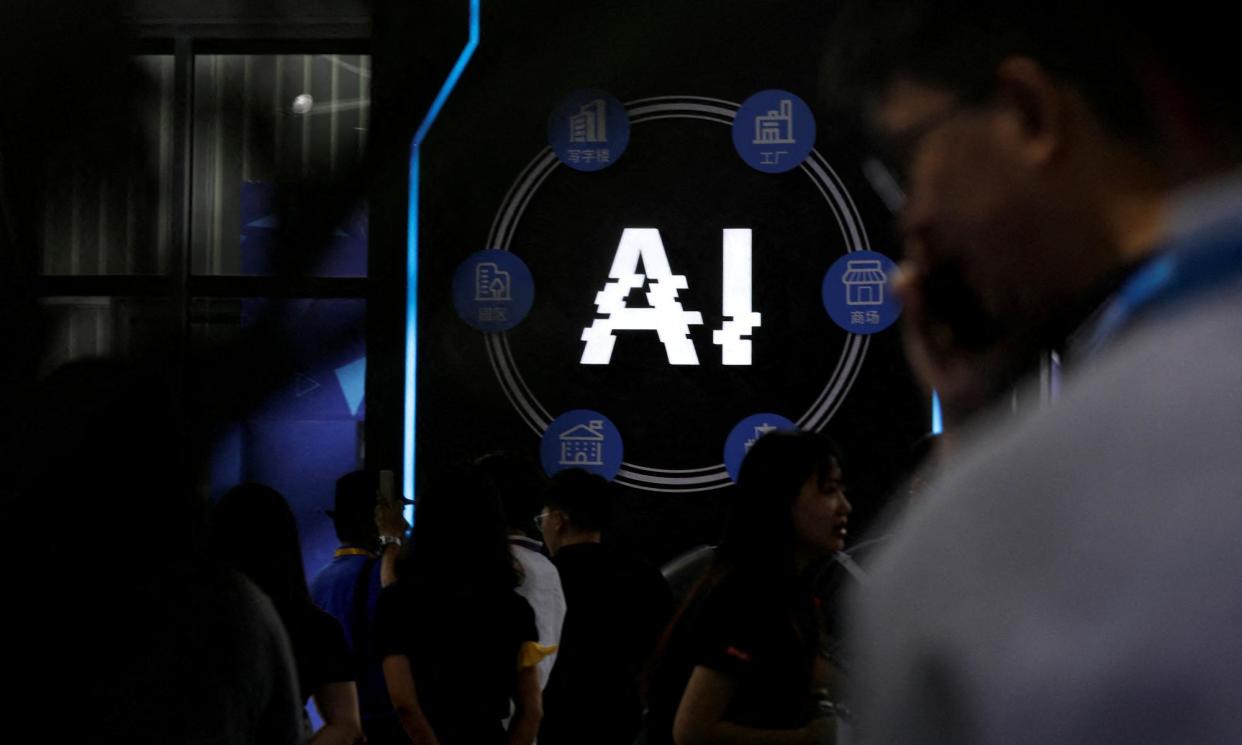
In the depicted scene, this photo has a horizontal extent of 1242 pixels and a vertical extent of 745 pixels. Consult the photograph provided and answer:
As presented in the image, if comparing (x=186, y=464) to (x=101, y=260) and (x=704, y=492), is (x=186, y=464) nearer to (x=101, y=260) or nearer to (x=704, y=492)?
(x=704, y=492)

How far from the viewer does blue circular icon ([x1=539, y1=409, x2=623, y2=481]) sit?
6.09 m

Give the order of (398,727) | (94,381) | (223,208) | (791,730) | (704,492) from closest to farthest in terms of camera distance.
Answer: (94,381), (791,730), (398,727), (704,492), (223,208)

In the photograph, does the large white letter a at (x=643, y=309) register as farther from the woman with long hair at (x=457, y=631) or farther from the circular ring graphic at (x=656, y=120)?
the woman with long hair at (x=457, y=631)

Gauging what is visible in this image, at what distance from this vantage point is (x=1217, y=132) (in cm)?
44

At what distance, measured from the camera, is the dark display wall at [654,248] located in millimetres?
6078

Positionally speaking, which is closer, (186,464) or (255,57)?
(186,464)

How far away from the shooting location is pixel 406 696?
3070 mm

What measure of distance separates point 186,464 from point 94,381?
0.16m

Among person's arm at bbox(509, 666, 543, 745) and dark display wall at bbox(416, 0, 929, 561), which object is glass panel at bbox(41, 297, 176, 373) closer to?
dark display wall at bbox(416, 0, 929, 561)

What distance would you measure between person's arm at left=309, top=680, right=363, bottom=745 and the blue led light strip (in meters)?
3.35

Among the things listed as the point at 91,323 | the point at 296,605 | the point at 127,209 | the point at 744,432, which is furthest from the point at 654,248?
the point at 296,605

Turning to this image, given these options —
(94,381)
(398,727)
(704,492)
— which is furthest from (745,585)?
(704,492)

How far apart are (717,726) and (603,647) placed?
1.08 metres

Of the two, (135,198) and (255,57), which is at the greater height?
(255,57)
